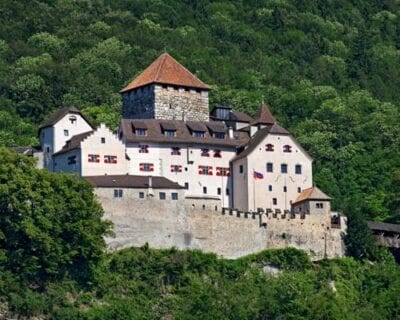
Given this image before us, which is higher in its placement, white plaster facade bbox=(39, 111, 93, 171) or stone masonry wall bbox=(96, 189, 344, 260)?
white plaster facade bbox=(39, 111, 93, 171)

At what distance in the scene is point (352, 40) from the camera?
541 feet

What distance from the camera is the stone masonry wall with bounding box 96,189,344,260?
283 feet

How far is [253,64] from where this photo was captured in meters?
151

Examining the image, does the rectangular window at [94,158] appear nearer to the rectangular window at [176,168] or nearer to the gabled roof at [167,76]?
the rectangular window at [176,168]

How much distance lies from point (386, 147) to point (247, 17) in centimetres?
4850

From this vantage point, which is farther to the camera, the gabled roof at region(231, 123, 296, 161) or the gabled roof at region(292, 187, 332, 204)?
the gabled roof at region(231, 123, 296, 161)

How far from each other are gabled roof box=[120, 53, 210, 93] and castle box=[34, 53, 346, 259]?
5.2 inches

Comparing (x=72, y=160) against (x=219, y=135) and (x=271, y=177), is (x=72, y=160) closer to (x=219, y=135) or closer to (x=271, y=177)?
(x=219, y=135)

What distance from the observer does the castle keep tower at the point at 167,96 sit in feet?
318

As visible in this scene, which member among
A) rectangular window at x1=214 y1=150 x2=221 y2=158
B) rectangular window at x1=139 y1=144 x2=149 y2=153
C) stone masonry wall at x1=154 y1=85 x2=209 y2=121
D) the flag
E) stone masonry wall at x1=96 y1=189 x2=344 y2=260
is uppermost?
stone masonry wall at x1=154 y1=85 x2=209 y2=121

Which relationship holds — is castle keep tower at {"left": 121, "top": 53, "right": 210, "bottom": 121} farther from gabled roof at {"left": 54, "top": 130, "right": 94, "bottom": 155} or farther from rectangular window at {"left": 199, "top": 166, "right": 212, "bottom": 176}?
gabled roof at {"left": 54, "top": 130, "right": 94, "bottom": 155}

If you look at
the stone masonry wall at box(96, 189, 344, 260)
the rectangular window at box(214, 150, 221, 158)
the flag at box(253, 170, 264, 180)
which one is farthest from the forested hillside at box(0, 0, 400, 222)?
the rectangular window at box(214, 150, 221, 158)

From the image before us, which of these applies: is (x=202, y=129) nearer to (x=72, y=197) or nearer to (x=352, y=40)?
(x=72, y=197)

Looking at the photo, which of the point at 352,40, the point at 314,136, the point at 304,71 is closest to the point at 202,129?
the point at 314,136
